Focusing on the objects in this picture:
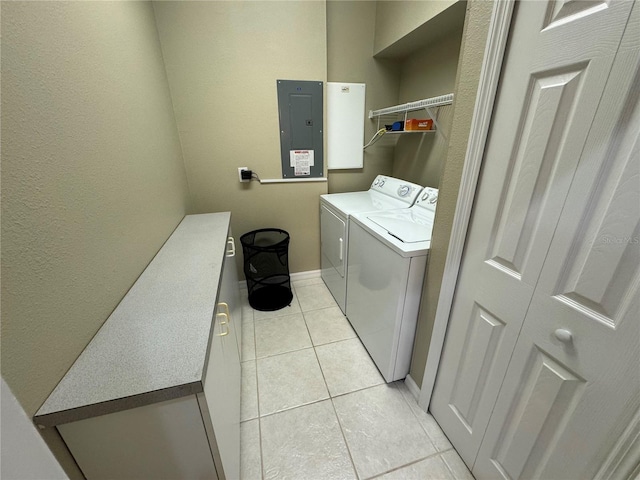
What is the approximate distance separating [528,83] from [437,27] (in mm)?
1344

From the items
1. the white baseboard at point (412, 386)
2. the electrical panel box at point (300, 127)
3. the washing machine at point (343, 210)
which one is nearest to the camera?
the white baseboard at point (412, 386)

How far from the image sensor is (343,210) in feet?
6.14

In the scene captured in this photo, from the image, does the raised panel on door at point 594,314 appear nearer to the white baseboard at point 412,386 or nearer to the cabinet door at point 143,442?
the white baseboard at point 412,386

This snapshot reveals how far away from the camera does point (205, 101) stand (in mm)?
1970

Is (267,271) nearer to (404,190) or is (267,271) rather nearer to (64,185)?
(404,190)

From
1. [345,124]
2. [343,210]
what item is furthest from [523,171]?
[345,124]

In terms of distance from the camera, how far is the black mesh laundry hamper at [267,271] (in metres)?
2.30

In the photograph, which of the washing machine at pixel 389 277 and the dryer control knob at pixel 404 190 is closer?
the washing machine at pixel 389 277

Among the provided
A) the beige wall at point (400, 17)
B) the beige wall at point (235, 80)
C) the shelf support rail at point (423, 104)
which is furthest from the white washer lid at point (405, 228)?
the beige wall at point (400, 17)

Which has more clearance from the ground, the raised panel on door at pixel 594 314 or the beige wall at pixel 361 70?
the beige wall at pixel 361 70

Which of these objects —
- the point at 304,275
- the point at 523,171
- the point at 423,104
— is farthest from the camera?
the point at 304,275

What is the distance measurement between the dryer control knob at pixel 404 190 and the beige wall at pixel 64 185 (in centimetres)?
171

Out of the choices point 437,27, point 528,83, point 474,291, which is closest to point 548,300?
point 474,291

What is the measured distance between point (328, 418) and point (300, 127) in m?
2.12
